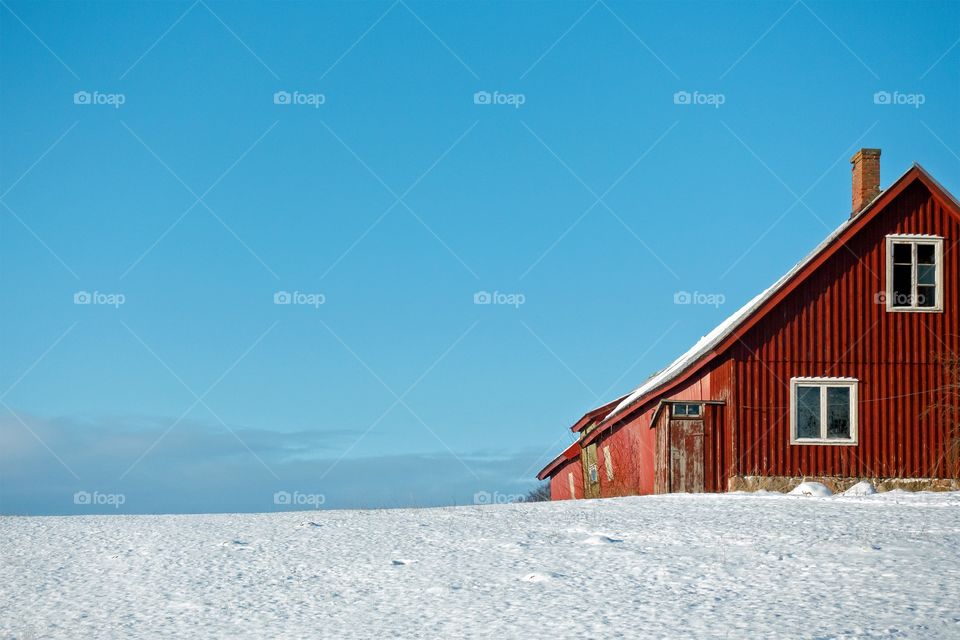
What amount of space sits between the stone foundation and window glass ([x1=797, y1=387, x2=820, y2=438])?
101cm

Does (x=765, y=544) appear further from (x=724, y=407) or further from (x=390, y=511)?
(x=724, y=407)

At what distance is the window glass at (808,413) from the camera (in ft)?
72.2

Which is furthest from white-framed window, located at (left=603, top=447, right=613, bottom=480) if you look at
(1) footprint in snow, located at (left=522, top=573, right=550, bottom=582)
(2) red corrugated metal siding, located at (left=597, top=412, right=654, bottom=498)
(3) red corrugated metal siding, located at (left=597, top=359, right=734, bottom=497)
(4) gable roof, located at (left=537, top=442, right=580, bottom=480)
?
(1) footprint in snow, located at (left=522, top=573, right=550, bottom=582)

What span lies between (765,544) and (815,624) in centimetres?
322

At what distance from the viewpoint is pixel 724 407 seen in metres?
22.2

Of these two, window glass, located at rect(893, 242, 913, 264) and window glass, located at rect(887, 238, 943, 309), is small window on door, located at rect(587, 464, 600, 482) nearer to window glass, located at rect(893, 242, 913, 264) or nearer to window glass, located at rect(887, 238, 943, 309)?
window glass, located at rect(887, 238, 943, 309)

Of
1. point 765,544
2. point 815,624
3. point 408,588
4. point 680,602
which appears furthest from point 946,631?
point 408,588

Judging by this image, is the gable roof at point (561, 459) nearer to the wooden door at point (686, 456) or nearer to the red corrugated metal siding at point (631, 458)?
the red corrugated metal siding at point (631, 458)

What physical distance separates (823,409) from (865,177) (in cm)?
572

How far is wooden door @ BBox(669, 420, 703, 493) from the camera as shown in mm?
21734

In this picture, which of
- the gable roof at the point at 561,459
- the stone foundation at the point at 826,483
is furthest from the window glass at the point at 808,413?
the gable roof at the point at 561,459

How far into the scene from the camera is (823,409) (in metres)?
22.1

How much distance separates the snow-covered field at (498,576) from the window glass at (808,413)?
7.75 meters

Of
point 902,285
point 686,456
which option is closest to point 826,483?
point 686,456
